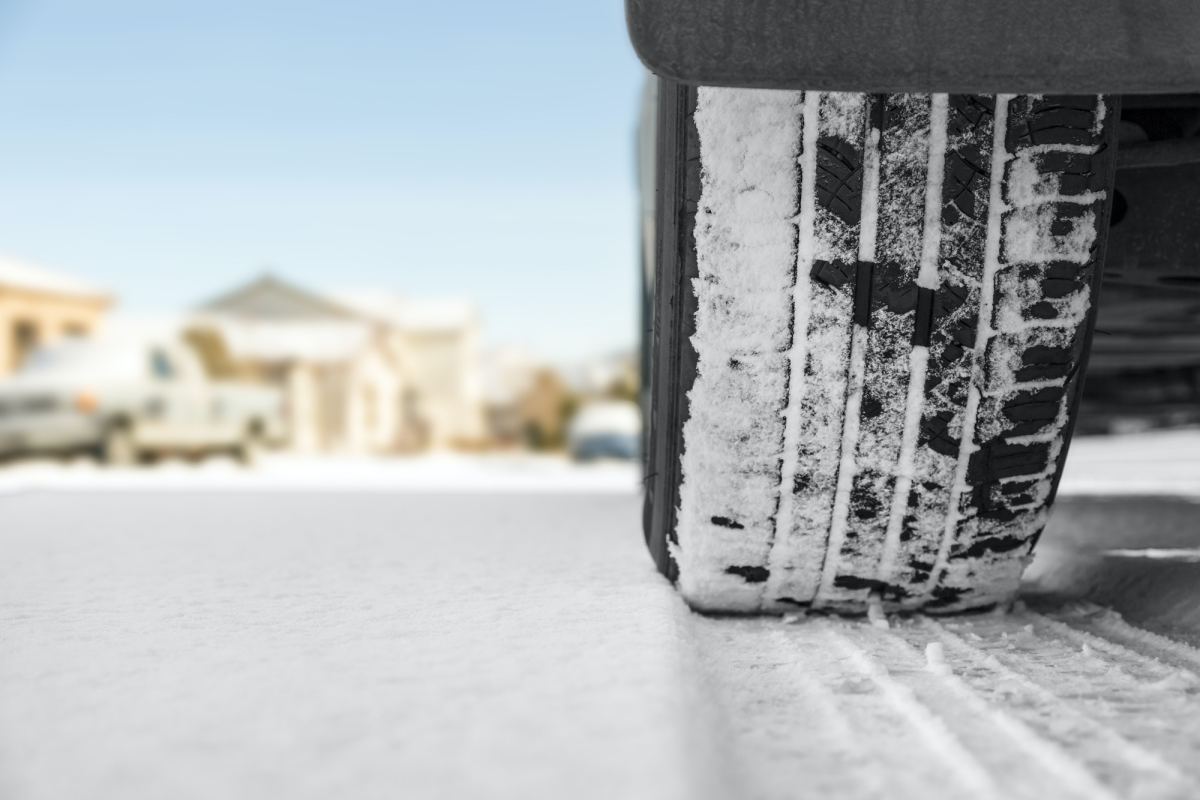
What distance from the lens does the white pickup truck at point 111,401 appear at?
6773 mm

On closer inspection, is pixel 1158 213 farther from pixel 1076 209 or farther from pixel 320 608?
pixel 320 608

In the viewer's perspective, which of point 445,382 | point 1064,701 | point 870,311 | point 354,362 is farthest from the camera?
point 445,382

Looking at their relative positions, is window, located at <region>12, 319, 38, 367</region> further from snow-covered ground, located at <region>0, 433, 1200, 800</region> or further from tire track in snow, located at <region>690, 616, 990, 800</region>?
tire track in snow, located at <region>690, 616, 990, 800</region>

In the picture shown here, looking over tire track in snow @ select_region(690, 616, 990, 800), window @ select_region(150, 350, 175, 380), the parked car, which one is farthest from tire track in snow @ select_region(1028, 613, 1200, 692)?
the parked car

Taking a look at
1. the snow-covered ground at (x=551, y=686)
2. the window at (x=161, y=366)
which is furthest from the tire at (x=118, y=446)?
the snow-covered ground at (x=551, y=686)

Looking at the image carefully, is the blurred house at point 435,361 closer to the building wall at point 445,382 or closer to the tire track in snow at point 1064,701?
the building wall at point 445,382

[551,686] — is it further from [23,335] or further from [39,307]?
[39,307]

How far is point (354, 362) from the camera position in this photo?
755 inches

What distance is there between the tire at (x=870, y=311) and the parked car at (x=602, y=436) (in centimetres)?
968

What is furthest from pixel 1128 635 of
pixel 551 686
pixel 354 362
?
pixel 354 362

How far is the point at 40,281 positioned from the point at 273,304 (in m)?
7.08

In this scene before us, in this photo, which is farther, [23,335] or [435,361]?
[435,361]

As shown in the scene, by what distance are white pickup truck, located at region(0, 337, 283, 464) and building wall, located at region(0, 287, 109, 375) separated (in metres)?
7.12

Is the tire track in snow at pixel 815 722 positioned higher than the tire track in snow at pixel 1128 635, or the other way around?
the tire track in snow at pixel 815 722
